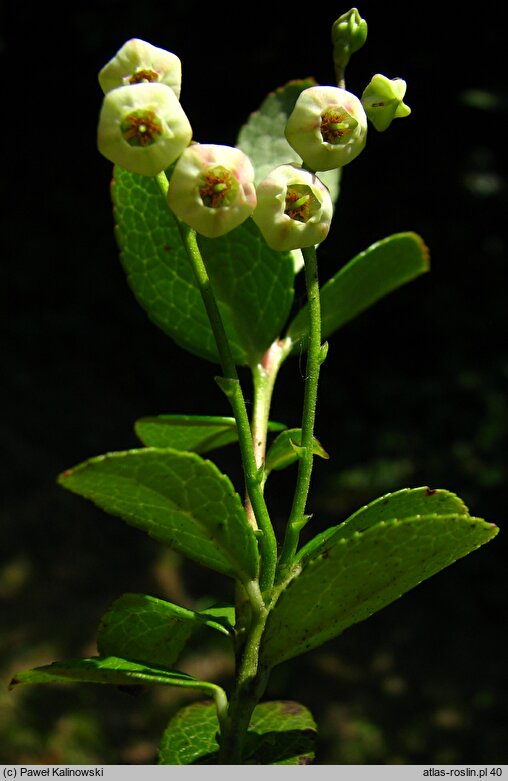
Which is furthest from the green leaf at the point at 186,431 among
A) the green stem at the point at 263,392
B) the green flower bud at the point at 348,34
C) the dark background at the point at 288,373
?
the dark background at the point at 288,373

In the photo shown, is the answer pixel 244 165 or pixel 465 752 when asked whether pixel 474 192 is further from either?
pixel 244 165

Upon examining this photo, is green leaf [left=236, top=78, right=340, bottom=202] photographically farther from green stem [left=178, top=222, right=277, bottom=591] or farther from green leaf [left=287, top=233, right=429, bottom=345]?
green stem [left=178, top=222, right=277, bottom=591]

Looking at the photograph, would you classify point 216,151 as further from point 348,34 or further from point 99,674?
point 99,674

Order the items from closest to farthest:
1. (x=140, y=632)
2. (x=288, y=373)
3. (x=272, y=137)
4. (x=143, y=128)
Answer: (x=143, y=128) < (x=140, y=632) < (x=272, y=137) < (x=288, y=373)

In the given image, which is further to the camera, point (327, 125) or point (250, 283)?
point (250, 283)

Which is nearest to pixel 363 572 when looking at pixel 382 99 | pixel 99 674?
pixel 99 674
